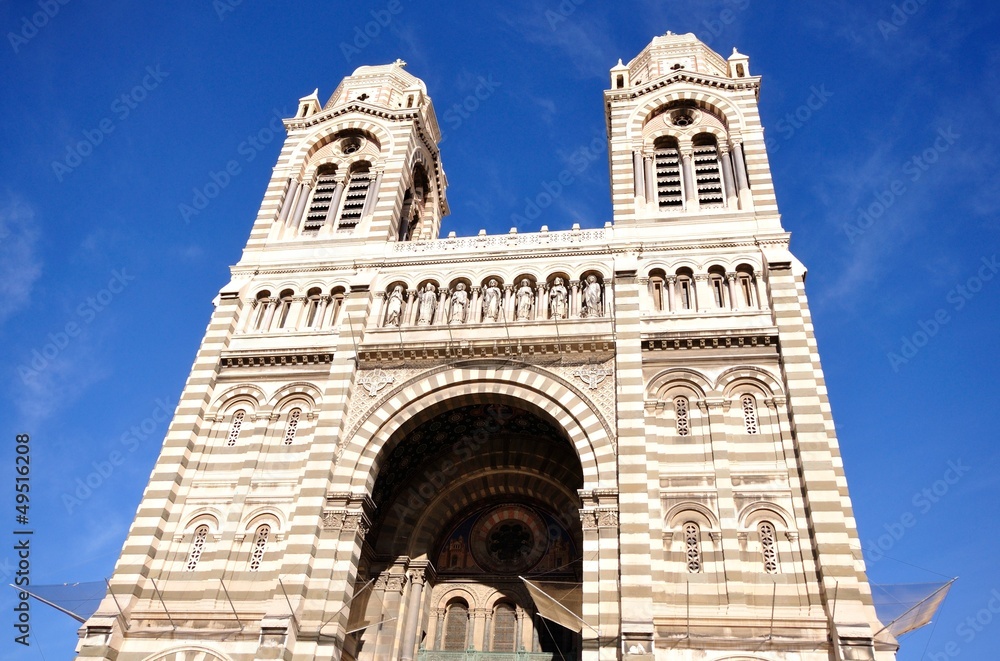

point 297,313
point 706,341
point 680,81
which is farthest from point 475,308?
point 680,81

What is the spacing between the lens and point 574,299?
72.7 feet

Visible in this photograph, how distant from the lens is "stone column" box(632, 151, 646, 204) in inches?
980

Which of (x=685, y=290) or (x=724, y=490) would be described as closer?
(x=724, y=490)

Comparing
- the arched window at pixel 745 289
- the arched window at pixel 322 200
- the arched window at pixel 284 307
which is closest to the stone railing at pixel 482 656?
the arched window at pixel 284 307

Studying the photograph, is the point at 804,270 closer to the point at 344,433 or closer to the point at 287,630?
the point at 344,433

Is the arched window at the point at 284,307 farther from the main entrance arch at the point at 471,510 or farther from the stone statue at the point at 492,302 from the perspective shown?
the stone statue at the point at 492,302

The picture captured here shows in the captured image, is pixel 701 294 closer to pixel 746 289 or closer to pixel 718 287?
pixel 718 287

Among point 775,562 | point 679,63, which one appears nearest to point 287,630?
point 775,562

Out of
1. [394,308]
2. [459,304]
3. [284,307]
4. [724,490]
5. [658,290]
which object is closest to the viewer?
[724,490]

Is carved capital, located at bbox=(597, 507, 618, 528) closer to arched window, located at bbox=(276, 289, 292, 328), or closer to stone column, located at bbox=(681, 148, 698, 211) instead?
stone column, located at bbox=(681, 148, 698, 211)

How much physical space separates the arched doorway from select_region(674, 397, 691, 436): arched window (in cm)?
290

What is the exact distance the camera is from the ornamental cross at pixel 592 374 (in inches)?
792

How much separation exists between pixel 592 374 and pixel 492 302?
12.3ft

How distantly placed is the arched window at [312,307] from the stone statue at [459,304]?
155 inches
